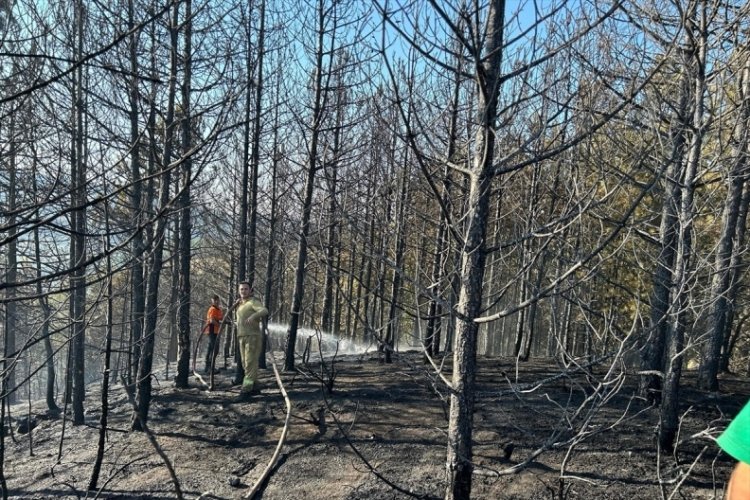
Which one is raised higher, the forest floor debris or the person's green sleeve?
the person's green sleeve

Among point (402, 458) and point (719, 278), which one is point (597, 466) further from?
point (719, 278)

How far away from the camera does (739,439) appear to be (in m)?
0.92

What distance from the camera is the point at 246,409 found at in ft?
28.5

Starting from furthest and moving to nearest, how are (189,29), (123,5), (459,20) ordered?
1. (189,29)
2. (123,5)
3. (459,20)

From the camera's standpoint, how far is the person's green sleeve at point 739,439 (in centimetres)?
91

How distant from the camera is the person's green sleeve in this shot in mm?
912

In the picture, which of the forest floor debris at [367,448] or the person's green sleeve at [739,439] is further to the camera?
the forest floor debris at [367,448]

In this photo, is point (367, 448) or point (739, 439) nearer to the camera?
point (739, 439)

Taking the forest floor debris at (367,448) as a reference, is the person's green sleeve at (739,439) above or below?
above

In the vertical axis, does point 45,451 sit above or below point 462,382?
below

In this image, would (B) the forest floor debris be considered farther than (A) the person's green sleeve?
Yes

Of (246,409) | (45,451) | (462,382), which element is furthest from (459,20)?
(45,451)

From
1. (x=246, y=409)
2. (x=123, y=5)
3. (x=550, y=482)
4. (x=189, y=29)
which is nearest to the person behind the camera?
(x=550, y=482)

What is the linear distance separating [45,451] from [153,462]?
232cm
